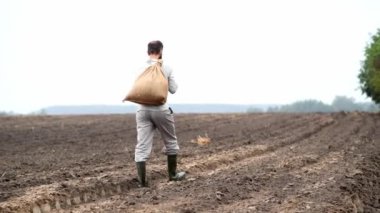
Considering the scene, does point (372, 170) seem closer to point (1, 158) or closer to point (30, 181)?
point (30, 181)

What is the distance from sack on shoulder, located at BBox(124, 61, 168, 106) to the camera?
852cm

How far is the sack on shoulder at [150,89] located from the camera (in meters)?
8.52

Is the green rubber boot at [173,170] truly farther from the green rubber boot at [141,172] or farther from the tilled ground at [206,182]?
the green rubber boot at [141,172]

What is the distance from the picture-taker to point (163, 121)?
8.77m

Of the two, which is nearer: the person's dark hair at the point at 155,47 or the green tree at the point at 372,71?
the person's dark hair at the point at 155,47

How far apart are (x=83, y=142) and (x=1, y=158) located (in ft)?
16.5

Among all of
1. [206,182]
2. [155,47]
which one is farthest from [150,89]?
[206,182]

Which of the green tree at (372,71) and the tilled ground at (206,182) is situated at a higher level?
the green tree at (372,71)

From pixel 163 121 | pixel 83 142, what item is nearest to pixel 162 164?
pixel 163 121

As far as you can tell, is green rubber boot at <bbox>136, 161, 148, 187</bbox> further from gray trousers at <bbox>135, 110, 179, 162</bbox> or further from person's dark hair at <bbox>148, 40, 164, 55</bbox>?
person's dark hair at <bbox>148, 40, 164, 55</bbox>

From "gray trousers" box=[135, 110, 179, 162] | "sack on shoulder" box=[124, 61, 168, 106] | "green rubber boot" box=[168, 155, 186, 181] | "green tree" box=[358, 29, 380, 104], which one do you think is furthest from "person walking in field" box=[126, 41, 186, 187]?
"green tree" box=[358, 29, 380, 104]

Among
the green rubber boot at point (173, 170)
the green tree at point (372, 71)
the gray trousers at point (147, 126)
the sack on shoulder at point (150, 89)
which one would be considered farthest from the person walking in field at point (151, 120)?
the green tree at point (372, 71)

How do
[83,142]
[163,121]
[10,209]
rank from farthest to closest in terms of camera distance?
1. [83,142]
2. [163,121]
3. [10,209]

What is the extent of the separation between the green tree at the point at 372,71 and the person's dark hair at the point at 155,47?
43.8 m
